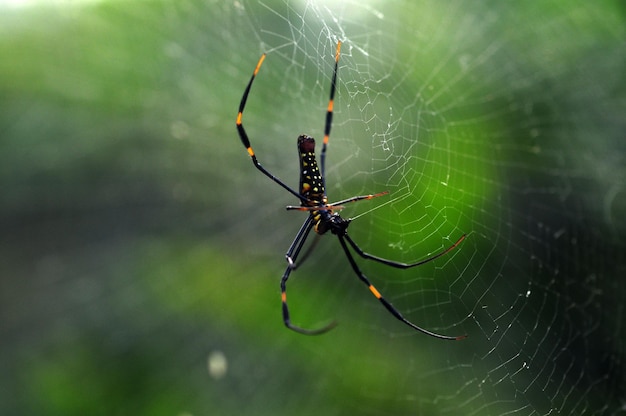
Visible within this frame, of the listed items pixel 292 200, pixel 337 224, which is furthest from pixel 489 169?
pixel 337 224

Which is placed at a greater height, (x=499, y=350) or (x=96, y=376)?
(x=499, y=350)

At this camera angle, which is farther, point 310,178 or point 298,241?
point 298,241

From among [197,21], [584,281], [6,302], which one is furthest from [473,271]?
[6,302]

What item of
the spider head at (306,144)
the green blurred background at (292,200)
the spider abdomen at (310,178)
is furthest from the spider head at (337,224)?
the green blurred background at (292,200)

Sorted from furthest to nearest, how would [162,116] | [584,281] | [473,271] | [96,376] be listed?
[162,116], [96,376], [584,281], [473,271]

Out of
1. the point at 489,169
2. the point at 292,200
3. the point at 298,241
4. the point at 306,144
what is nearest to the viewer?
the point at 306,144

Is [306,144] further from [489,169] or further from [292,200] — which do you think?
[292,200]

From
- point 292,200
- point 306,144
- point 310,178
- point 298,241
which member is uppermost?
point 306,144

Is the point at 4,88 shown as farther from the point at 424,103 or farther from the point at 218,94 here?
the point at 424,103

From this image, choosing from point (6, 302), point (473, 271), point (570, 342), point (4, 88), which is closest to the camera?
Answer: point (473, 271)
